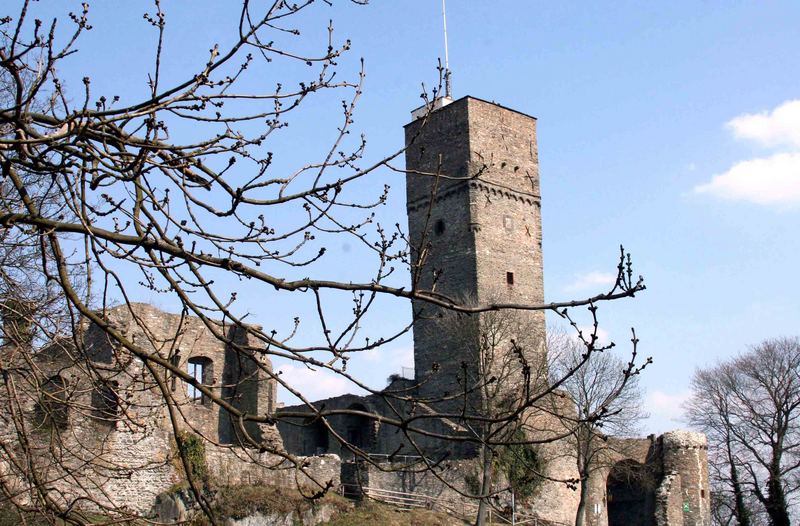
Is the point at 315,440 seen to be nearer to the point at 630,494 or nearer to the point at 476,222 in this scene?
the point at 476,222

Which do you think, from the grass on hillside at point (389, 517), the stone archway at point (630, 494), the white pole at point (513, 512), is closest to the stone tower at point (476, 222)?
the white pole at point (513, 512)

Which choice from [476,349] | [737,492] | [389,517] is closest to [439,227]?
[476,349]

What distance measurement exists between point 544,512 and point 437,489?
152 inches

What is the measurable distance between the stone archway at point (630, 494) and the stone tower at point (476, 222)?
238 inches

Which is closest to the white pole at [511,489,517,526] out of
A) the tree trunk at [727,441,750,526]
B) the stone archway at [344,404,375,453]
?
the stone archway at [344,404,375,453]

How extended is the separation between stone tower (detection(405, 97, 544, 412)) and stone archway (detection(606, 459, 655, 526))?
6047mm

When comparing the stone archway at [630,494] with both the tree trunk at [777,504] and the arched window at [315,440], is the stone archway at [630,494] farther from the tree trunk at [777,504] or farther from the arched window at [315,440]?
the arched window at [315,440]

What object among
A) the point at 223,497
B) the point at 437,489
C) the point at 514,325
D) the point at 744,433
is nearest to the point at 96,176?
the point at 223,497

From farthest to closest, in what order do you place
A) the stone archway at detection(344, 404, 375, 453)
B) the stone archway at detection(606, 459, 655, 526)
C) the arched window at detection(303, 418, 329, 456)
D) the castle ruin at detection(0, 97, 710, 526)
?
the stone archway at detection(606, 459, 655, 526) → the arched window at detection(303, 418, 329, 456) → the stone archway at detection(344, 404, 375, 453) → the castle ruin at detection(0, 97, 710, 526)

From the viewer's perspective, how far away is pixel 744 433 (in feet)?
118

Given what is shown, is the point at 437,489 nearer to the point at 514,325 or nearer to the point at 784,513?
the point at 514,325

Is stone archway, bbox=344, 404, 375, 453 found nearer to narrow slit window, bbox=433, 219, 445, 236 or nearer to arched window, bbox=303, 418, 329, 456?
arched window, bbox=303, 418, 329, 456

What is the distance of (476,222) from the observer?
1282 inches

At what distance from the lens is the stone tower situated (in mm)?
31953
